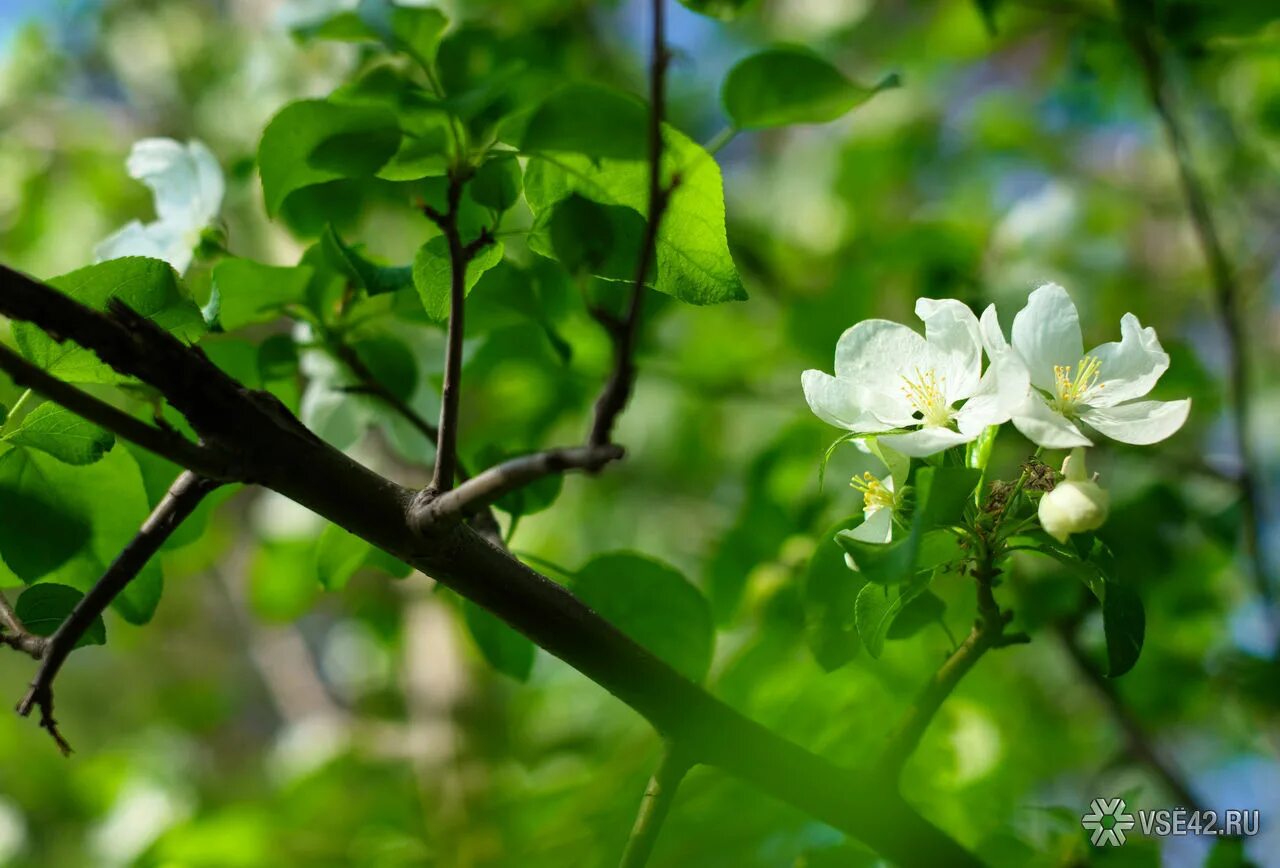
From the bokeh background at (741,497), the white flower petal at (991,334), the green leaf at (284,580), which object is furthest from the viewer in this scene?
the green leaf at (284,580)

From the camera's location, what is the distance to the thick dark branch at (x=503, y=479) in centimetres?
30

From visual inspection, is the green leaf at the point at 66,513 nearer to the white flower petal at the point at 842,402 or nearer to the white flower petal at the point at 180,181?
the white flower petal at the point at 180,181

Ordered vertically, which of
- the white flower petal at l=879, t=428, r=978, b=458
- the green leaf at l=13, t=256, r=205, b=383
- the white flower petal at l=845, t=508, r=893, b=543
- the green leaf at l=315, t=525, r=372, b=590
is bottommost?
the green leaf at l=315, t=525, r=372, b=590

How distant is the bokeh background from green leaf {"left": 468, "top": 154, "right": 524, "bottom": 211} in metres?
0.15

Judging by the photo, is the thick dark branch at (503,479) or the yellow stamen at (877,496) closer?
the thick dark branch at (503,479)

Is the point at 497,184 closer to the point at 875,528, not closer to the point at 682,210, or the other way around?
the point at 682,210

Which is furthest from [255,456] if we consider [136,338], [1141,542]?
[1141,542]

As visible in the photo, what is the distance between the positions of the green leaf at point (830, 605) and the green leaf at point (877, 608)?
0.19ft

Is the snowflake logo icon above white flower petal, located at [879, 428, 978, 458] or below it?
below

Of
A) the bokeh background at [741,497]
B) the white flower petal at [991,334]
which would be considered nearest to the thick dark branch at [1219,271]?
the bokeh background at [741,497]

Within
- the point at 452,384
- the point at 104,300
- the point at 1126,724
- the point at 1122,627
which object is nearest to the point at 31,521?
the point at 104,300

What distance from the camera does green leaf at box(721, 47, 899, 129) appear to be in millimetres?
493

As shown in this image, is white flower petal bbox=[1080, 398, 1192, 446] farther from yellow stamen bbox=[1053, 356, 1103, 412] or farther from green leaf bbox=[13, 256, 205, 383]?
green leaf bbox=[13, 256, 205, 383]

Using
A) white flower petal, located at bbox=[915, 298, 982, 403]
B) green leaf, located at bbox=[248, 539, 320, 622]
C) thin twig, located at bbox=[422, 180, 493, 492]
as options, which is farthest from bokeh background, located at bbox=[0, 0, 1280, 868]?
thin twig, located at bbox=[422, 180, 493, 492]
